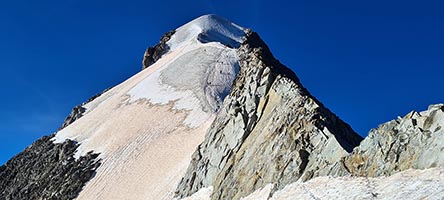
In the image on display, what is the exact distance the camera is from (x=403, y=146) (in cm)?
1786

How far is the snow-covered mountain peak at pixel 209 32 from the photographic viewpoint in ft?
268

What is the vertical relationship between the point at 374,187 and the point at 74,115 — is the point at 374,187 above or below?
below

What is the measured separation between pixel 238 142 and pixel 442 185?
51.5ft

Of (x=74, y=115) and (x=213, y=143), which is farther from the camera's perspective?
(x=74, y=115)

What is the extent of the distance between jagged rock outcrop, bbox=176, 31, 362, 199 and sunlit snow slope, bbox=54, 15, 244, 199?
370cm

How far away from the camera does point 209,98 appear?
46.6 meters

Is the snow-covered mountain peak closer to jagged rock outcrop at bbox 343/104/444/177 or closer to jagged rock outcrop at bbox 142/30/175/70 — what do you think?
jagged rock outcrop at bbox 142/30/175/70

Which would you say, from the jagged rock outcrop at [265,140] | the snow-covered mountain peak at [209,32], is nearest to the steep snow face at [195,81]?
the snow-covered mountain peak at [209,32]

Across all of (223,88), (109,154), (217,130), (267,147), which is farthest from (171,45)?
(267,147)

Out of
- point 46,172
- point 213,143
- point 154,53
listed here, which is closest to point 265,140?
point 213,143

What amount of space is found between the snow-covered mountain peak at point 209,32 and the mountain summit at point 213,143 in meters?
17.2

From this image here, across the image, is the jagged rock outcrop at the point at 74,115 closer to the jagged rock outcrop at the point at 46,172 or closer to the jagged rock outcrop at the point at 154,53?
the jagged rock outcrop at the point at 46,172

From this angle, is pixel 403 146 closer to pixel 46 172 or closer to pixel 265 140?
pixel 265 140

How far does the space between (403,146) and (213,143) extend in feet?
52.3
